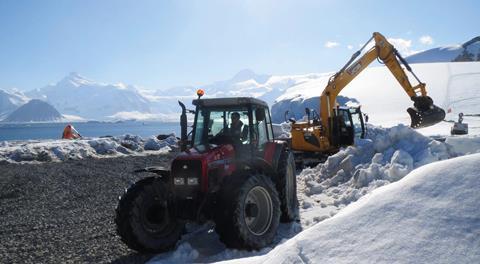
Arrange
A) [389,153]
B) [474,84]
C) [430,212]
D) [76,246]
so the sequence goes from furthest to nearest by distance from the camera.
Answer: [474,84], [389,153], [76,246], [430,212]

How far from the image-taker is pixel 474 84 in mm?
60312

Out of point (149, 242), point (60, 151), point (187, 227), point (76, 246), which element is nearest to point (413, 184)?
point (149, 242)

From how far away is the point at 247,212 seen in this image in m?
5.66

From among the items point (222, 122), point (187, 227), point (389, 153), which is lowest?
point (187, 227)

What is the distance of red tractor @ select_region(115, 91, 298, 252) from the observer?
534 cm

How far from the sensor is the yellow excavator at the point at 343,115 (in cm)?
1410

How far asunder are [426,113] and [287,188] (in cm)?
965

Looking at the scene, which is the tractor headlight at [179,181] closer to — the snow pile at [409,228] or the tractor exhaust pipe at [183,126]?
the tractor exhaust pipe at [183,126]

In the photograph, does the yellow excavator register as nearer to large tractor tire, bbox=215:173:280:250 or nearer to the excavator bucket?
the excavator bucket

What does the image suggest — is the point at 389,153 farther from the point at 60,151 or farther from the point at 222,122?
the point at 60,151

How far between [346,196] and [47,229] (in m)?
5.56

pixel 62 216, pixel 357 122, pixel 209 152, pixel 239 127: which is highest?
pixel 239 127

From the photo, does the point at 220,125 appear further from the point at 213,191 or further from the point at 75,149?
the point at 75,149

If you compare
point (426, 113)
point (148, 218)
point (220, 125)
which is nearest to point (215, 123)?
point (220, 125)
